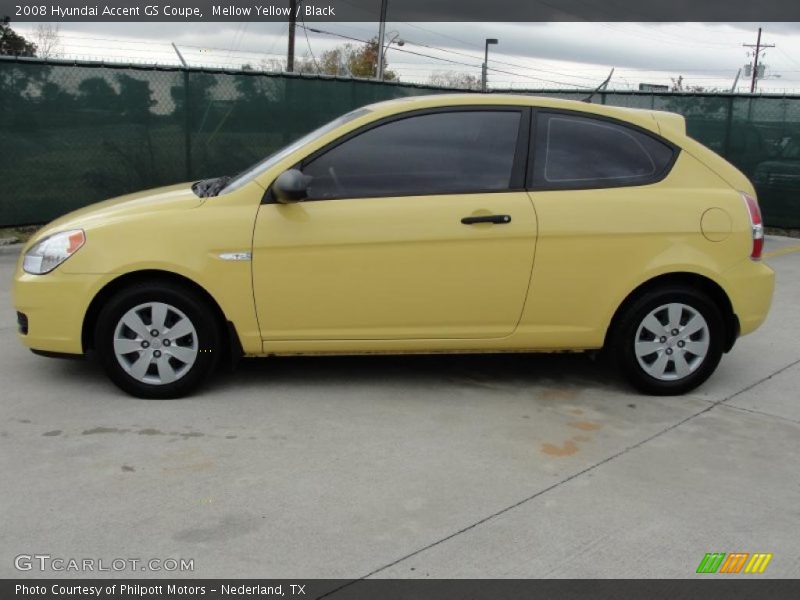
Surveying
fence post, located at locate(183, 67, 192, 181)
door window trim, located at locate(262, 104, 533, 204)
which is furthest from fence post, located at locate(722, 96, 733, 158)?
door window trim, located at locate(262, 104, 533, 204)

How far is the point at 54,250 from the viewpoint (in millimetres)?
5066

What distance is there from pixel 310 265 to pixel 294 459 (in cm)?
122

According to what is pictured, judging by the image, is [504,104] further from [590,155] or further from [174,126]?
[174,126]

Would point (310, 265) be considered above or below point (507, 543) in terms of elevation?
above

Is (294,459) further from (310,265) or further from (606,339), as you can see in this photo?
(606,339)

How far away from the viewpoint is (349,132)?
5160 millimetres

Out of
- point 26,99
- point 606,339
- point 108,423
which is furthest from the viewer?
point 26,99

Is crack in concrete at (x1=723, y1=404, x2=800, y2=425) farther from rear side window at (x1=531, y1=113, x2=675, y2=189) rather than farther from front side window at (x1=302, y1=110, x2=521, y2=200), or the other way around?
front side window at (x1=302, y1=110, x2=521, y2=200)

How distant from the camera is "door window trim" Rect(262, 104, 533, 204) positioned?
16.8ft

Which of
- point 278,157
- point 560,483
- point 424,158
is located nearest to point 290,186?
point 278,157

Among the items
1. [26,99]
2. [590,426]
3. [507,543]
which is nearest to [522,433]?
[590,426]
